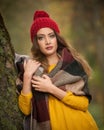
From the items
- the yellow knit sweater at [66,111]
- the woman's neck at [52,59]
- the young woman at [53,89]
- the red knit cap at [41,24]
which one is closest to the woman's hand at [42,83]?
the young woman at [53,89]

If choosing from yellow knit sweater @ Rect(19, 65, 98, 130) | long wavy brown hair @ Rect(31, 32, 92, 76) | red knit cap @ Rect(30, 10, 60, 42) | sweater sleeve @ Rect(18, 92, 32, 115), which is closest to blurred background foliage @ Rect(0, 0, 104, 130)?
long wavy brown hair @ Rect(31, 32, 92, 76)

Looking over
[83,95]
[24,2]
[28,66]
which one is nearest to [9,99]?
[28,66]

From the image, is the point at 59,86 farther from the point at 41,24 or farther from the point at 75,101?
the point at 41,24

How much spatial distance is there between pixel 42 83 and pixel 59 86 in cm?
17

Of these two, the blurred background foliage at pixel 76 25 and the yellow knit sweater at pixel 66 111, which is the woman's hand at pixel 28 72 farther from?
the blurred background foliage at pixel 76 25

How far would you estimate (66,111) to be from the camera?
3.90 m

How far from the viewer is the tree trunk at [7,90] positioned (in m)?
3.78

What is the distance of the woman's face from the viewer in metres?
4.13

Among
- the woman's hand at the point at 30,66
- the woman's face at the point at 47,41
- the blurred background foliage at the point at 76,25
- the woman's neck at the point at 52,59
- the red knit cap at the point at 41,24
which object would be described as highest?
the red knit cap at the point at 41,24

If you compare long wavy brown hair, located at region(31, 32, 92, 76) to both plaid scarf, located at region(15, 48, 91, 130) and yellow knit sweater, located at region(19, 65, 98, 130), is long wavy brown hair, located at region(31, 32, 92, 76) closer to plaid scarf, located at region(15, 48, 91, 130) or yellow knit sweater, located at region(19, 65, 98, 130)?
plaid scarf, located at region(15, 48, 91, 130)

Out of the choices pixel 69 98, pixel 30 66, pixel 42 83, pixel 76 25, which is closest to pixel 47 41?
pixel 30 66

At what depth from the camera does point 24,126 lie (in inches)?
152

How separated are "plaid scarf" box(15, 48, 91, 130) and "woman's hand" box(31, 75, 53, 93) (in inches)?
2.2

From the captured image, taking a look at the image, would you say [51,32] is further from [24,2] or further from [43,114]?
[24,2]
